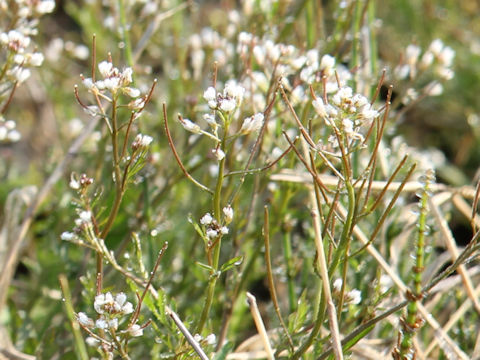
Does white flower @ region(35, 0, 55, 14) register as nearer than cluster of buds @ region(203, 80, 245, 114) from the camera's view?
No

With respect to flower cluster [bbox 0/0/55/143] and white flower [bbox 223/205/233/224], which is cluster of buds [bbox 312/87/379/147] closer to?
white flower [bbox 223/205/233/224]

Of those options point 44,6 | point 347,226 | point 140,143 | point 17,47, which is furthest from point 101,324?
point 44,6

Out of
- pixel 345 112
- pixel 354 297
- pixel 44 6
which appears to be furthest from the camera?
pixel 44 6

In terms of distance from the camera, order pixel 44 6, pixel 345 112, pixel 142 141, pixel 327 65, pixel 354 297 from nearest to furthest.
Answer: pixel 345 112 < pixel 142 141 < pixel 354 297 < pixel 327 65 < pixel 44 6

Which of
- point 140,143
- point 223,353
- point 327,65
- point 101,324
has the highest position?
point 327,65

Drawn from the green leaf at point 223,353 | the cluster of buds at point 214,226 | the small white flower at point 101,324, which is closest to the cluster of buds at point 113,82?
the cluster of buds at point 214,226

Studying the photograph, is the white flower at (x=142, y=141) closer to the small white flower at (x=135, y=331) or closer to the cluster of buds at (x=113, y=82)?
the cluster of buds at (x=113, y=82)

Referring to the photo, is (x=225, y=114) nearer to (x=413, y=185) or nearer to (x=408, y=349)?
(x=408, y=349)

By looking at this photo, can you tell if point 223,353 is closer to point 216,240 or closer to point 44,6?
point 216,240

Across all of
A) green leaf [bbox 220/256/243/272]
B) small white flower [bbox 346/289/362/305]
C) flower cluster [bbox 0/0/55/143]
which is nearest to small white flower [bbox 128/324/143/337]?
green leaf [bbox 220/256/243/272]

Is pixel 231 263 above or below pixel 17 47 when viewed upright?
below

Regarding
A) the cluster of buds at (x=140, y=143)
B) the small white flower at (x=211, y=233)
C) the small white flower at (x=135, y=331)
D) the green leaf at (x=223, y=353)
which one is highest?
the cluster of buds at (x=140, y=143)
